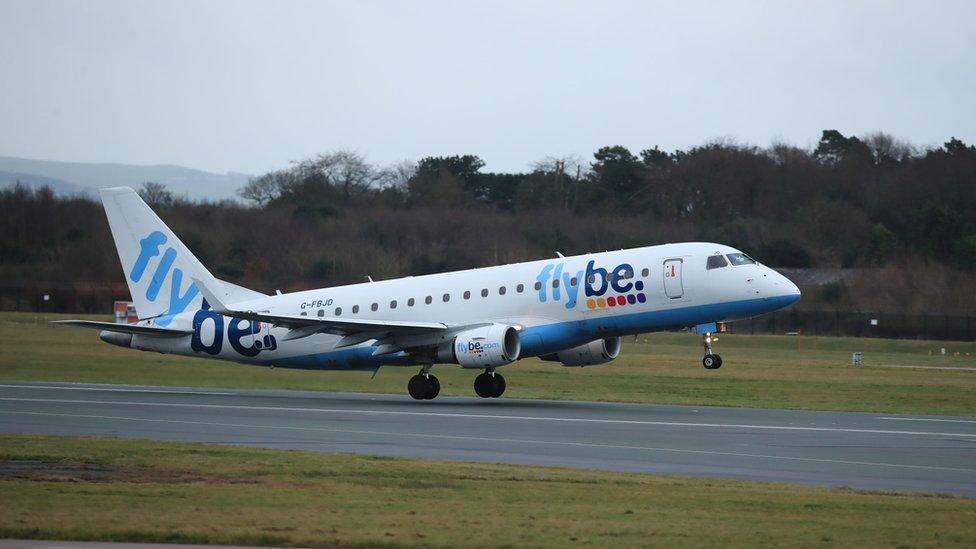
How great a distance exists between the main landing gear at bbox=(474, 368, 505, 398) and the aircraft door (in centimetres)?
550

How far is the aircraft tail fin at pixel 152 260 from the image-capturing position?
38.5m

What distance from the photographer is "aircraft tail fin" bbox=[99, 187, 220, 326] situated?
38.5m

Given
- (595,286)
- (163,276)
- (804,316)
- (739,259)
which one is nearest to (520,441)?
(595,286)

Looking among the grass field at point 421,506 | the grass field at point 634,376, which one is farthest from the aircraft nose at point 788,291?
the grass field at point 421,506

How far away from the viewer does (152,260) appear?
3866 cm

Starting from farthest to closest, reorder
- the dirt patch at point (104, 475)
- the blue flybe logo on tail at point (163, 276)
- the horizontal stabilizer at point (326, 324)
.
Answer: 1. the blue flybe logo on tail at point (163, 276)
2. the horizontal stabilizer at point (326, 324)
3. the dirt patch at point (104, 475)

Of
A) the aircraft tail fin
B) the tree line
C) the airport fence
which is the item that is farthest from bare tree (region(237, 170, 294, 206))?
the aircraft tail fin

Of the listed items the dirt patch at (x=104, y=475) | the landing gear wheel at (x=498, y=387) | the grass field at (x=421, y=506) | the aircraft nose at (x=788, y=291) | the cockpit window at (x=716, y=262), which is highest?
the cockpit window at (x=716, y=262)

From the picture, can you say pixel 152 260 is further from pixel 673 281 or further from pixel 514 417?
pixel 673 281

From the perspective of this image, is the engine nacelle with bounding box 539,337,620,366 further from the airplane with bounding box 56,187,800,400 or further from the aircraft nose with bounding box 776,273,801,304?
the aircraft nose with bounding box 776,273,801,304

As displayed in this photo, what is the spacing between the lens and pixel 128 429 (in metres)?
25.5

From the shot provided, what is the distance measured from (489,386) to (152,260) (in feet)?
35.6

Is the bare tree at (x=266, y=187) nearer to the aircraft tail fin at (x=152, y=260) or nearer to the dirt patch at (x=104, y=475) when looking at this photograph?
the aircraft tail fin at (x=152, y=260)

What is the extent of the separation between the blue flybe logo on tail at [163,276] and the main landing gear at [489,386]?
8.96m
